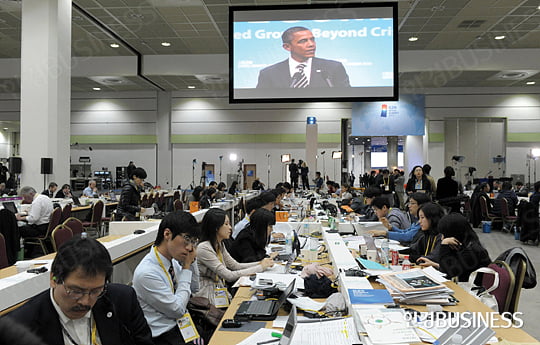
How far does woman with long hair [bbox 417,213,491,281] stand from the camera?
2879 mm

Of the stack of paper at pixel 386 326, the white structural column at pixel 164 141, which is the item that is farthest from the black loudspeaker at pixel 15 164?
the white structural column at pixel 164 141

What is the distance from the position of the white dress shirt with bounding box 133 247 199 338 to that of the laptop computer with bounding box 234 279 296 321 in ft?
1.05

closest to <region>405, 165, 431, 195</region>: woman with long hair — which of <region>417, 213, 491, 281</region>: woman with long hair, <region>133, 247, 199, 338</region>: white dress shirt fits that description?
<region>417, 213, 491, 281</region>: woman with long hair

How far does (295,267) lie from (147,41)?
10830 millimetres

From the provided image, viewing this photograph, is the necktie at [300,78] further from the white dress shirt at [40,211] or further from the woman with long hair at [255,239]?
the white dress shirt at [40,211]

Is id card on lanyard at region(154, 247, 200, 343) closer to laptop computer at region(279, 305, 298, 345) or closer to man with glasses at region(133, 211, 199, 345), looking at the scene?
man with glasses at region(133, 211, 199, 345)

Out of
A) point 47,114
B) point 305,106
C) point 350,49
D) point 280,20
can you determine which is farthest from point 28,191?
point 305,106

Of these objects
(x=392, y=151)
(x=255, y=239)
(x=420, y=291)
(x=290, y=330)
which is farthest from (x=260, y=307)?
(x=392, y=151)

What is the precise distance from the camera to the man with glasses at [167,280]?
216 cm

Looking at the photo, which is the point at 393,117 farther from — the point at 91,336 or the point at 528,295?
the point at 91,336

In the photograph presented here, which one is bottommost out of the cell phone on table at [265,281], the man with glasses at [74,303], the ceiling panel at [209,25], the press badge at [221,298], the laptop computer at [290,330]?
the press badge at [221,298]

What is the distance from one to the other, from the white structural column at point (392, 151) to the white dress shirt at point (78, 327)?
1725cm

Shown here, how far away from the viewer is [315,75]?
295 inches

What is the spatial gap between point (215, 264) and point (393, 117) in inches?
524
